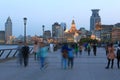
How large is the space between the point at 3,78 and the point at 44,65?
6179mm

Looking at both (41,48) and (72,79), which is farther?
(41,48)

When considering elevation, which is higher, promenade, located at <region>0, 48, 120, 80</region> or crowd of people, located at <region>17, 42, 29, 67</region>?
crowd of people, located at <region>17, 42, 29, 67</region>

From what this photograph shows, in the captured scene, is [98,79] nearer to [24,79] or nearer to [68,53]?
[24,79]

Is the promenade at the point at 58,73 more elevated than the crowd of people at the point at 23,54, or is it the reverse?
the crowd of people at the point at 23,54

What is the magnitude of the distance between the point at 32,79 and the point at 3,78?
1238 millimetres

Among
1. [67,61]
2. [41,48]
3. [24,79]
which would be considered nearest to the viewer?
[24,79]

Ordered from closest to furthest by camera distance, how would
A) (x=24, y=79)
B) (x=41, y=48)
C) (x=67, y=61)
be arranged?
(x=24, y=79)
(x=41, y=48)
(x=67, y=61)

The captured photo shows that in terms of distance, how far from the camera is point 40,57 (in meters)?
23.9

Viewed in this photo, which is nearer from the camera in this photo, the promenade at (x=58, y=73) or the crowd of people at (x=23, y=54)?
the promenade at (x=58, y=73)

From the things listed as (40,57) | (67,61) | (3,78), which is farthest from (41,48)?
(3,78)

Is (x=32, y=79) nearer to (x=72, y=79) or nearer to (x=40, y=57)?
(x=72, y=79)

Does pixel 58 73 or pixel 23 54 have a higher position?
pixel 23 54

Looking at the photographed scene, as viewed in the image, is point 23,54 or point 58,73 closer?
point 58,73

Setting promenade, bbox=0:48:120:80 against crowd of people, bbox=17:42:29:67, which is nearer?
promenade, bbox=0:48:120:80
